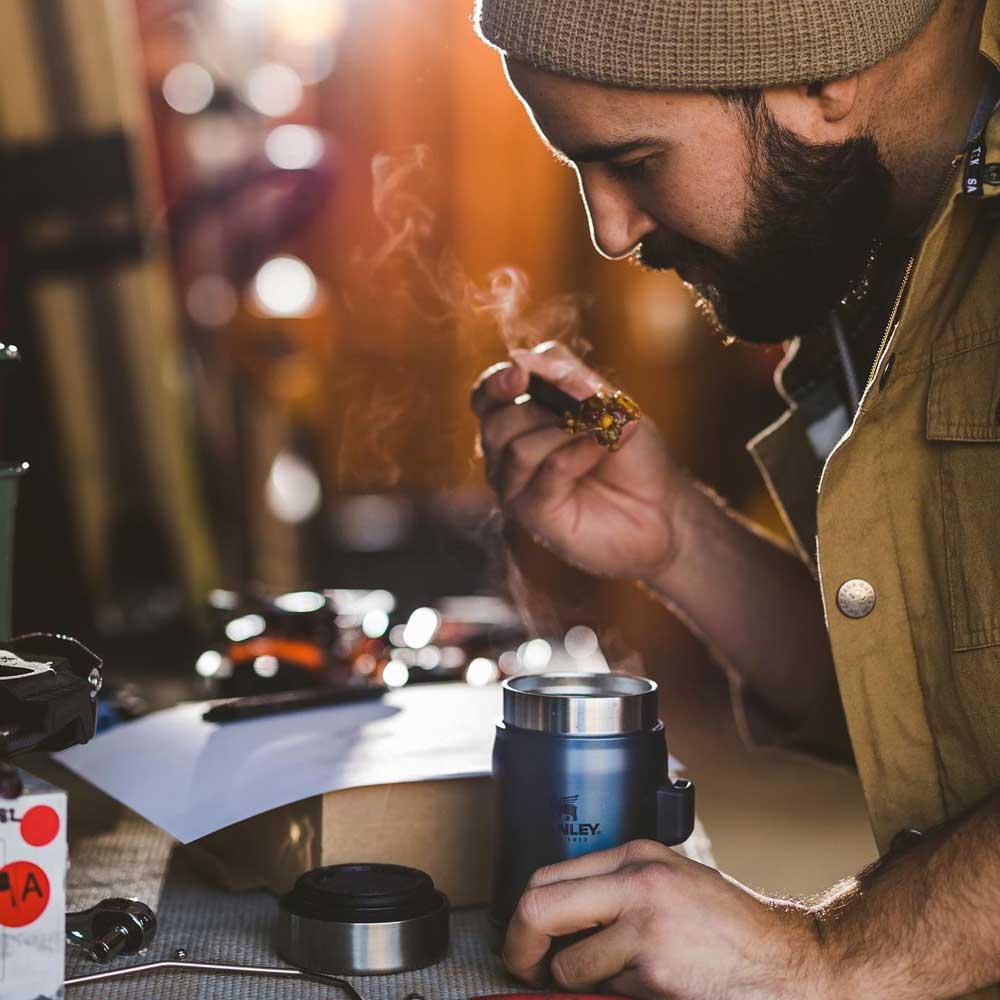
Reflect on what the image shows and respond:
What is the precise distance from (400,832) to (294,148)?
173 inches

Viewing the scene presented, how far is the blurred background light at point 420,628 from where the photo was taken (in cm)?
176

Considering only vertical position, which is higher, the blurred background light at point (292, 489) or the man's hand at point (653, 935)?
the man's hand at point (653, 935)

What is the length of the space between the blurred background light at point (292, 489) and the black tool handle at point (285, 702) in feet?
14.3

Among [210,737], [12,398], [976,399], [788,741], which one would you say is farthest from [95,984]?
[12,398]

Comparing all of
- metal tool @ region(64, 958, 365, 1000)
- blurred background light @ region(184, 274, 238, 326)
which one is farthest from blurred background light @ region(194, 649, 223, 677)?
Result: blurred background light @ region(184, 274, 238, 326)

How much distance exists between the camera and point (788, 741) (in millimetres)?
1703

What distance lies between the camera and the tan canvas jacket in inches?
44.8

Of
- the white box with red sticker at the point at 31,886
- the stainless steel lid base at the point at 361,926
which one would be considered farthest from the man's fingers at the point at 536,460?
the white box with red sticker at the point at 31,886

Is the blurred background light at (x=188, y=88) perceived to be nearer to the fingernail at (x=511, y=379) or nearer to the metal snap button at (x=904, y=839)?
the fingernail at (x=511, y=379)

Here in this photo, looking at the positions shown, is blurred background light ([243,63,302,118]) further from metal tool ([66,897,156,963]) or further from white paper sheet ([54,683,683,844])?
metal tool ([66,897,156,963])

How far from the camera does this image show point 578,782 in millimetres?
972

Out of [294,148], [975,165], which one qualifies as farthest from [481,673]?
[294,148]

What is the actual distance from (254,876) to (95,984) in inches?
10.9

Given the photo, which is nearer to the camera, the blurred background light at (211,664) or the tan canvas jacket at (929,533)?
the tan canvas jacket at (929,533)
